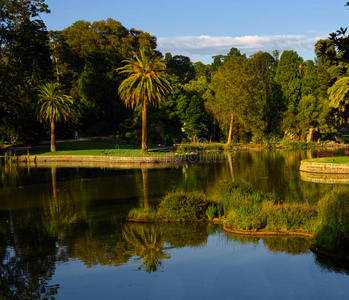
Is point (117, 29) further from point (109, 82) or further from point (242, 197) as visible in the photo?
point (242, 197)

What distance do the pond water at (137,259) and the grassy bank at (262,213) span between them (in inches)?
30.6

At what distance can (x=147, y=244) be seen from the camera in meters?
17.1

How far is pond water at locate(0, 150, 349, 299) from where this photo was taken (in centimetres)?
1244

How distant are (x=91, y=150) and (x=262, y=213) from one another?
42.6 m

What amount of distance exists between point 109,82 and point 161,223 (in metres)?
61.6

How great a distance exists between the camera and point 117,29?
109938 millimetres

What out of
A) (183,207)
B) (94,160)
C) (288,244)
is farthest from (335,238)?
(94,160)

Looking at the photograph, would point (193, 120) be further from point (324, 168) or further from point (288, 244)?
point (288, 244)

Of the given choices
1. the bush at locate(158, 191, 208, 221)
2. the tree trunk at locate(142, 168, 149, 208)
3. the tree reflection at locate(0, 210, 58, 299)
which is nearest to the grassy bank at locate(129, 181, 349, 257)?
the bush at locate(158, 191, 208, 221)

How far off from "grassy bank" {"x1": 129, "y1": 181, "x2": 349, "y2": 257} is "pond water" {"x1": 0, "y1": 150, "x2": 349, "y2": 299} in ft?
2.55

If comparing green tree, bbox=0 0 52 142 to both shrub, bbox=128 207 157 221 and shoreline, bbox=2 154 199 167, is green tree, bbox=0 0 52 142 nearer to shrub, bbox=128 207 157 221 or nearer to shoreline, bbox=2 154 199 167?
shoreline, bbox=2 154 199 167

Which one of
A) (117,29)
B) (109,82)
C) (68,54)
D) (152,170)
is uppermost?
(117,29)

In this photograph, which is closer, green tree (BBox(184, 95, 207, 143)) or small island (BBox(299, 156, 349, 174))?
small island (BBox(299, 156, 349, 174))

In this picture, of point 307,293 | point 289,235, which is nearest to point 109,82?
point 289,235
